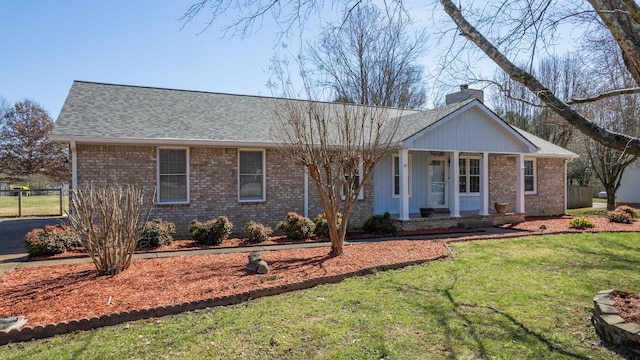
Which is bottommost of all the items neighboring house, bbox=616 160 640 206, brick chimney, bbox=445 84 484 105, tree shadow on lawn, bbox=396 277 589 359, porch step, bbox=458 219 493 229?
tree shadow on lawn, bbox=396 277 589 359

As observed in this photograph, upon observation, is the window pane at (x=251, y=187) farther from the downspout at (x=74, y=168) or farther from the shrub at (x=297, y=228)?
the downspout at (x=74, y=168)

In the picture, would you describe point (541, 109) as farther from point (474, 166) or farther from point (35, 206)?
point (35, 206)

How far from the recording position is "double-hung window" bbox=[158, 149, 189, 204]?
11742 millimetres

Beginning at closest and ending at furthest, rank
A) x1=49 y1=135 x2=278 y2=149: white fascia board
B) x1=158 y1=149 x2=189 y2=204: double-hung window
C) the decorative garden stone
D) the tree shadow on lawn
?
the tree shadow on lawn
the decorative garden stone
x1=49 y1=135 x2=278 y2=149: white fascia board
x1=158 y1=149 x2=189 y2=204: double-hung window

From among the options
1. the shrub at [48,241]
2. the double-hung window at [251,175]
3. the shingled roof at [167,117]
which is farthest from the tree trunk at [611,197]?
the shrub at [48,241]

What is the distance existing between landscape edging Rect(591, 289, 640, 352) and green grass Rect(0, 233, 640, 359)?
14 cm

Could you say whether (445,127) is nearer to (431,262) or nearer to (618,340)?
(431,262)

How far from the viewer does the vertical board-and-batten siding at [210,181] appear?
1101 centimetres

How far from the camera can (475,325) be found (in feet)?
16.0

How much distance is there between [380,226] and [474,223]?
4262 mm

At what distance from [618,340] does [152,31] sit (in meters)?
9.11

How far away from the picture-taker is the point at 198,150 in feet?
39.6

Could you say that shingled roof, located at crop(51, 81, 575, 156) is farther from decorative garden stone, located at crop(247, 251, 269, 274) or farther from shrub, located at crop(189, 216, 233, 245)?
decorative garden stone, located at crop(247, 251, 269, 274)

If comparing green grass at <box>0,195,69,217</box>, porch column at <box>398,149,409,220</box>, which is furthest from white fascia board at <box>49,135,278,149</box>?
green grass at <box>0,195,69,217</box>
